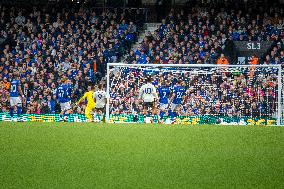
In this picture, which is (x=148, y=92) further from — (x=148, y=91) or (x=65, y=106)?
(x=65, y=106)

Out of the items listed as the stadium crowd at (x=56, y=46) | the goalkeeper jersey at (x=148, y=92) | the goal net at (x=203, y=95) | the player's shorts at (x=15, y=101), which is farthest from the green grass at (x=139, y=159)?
the stadium crowd at (x=56, y=46)

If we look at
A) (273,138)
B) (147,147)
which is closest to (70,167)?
(147,147)

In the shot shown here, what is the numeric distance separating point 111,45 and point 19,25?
5.73 m

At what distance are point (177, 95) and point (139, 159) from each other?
40.6 ft

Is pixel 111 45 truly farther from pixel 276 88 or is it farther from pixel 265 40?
pixel 276 88

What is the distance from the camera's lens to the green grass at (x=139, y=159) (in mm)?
7723

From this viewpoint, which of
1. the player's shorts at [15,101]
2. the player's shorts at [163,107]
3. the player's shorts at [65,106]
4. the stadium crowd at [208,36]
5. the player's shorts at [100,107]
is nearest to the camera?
the player's shorts at [100,107]

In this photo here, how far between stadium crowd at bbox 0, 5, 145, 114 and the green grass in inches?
455

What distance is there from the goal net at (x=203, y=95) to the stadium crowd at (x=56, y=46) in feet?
13.4

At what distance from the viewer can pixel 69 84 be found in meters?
25.9

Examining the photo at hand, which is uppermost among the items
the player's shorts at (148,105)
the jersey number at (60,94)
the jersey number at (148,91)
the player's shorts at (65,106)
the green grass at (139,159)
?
the jersey number at (148,91)

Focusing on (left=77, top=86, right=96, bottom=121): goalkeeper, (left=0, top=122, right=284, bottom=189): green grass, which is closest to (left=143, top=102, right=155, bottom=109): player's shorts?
(left=77, top=86, right=96, bottom=121): goalkeeper

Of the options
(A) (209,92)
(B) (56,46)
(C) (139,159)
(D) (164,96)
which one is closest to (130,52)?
(B) (56,46)

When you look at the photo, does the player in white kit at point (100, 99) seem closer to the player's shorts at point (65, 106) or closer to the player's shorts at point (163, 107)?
the player's shorts at point (163, 107)
